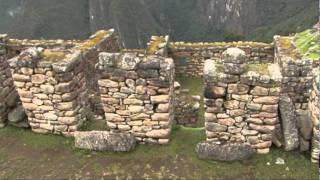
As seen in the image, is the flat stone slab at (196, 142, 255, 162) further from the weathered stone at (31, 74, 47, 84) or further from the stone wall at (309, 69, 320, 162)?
the weathered stone at (31, 74, 47, 84)

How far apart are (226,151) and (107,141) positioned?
2.27 meters

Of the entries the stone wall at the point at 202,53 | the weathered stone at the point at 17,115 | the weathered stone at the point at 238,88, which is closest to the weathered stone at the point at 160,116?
the weathered stone at the point at 238,88

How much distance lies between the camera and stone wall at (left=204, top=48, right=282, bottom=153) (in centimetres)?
725

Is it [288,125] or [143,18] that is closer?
[288,125]

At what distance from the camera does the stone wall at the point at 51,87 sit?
8.28 meters

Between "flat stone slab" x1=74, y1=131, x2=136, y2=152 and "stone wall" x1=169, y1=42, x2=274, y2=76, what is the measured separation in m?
6.01

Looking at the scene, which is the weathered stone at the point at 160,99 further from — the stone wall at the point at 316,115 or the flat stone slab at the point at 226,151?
the stone wall at the point at 316,115

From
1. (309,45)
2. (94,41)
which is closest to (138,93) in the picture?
(94,41)

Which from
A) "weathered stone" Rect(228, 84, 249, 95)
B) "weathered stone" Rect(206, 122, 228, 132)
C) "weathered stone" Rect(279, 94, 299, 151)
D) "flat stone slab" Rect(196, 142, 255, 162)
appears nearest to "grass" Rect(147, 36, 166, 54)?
"weathered stone" Rect(206, 122, 228, 132)

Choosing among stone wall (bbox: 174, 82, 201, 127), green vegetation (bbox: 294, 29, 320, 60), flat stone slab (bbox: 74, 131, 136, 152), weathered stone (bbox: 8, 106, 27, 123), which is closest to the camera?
flat stone slab (bbox: 74, 131, 136, 152)

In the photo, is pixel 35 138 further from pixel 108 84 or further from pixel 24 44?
pixel 24 44

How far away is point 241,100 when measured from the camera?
7449 millimetres

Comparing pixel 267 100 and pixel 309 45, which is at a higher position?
pixel 309 45

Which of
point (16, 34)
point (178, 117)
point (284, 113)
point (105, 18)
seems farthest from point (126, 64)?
point (105, 18)
